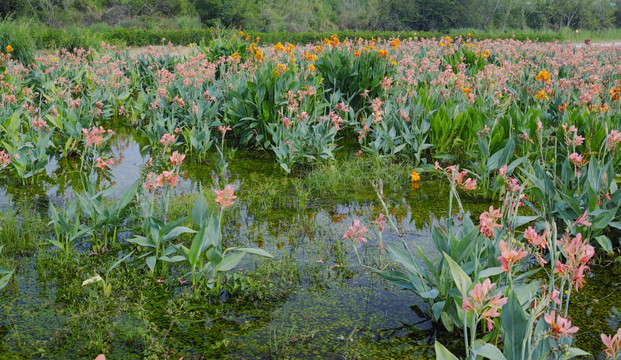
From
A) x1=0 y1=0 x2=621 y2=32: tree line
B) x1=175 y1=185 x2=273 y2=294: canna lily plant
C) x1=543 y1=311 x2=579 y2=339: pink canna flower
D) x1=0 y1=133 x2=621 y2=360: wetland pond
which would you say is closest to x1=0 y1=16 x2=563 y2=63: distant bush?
x1=0 y1=0 x2=621 y2=32: tree line

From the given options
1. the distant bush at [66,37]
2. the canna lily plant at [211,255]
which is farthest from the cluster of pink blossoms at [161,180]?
the distant bush at [66,37]

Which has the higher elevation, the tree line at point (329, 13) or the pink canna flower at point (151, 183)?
the tree line at point (329, 13)

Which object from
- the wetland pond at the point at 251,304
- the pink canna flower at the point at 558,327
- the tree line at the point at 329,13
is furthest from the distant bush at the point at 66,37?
the pink canna flower at the point at 558,327

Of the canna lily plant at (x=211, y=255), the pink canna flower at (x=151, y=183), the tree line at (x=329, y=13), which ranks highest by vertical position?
the tree line at (x=329, y=13)

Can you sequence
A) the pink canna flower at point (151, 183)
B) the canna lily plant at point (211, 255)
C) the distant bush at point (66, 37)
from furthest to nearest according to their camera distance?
the distant bush at point (66, 37)
the pink canna flower at point (151, 183)
the canna lily plant at point (211, 255)

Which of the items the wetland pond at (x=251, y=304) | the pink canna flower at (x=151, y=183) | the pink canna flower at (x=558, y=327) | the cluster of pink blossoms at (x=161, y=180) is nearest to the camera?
the pink canna flower at (x=558, y=327)

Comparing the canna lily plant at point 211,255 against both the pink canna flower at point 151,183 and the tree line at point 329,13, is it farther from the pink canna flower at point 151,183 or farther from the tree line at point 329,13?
the tree line at point 329,13

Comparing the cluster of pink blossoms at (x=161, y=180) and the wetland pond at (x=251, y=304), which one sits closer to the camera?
the wetland pond at (x=251, y=304)

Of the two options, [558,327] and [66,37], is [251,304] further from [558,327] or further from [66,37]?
[66,37]

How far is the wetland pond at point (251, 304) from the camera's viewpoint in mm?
1941

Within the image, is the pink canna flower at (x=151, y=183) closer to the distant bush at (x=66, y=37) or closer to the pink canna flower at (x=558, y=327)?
the pink canna flower at (x=558, y=327)

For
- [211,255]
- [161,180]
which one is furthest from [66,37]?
[211,255]

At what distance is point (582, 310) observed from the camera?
7.28 feet

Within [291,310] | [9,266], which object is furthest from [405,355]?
[9,266]
